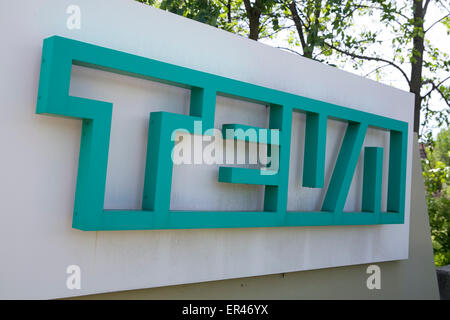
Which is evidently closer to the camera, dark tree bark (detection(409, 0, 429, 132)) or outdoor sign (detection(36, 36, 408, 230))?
outdoor sign (detection(36, 36, 408, 230))

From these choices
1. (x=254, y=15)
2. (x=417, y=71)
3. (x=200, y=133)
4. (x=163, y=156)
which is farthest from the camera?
(x=417, y=71)

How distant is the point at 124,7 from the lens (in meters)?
2.71

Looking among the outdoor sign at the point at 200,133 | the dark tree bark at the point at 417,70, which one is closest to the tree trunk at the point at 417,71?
the dark tree bark at the point at 417,70

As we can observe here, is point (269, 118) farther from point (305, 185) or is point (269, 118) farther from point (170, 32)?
point (170, 32)

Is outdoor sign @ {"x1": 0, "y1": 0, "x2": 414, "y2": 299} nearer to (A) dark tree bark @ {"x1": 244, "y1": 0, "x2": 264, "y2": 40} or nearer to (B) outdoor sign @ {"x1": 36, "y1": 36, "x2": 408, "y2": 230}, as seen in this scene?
(B) outdoor sign @ {"x1": 36, "y1": 36, "x2": 408, "y2": 230}

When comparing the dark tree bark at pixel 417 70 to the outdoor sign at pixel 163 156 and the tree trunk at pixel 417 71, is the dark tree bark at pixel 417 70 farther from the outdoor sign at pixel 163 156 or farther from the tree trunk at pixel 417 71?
the outdoor sign at pixel 163 156

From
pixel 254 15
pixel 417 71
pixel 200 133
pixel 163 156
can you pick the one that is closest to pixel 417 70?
pixel 417 71

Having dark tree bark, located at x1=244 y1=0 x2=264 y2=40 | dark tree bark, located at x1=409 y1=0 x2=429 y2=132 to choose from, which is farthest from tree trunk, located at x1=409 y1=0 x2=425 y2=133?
dark tree bark, located at x1=244 y1=0 x2=264 y2=40

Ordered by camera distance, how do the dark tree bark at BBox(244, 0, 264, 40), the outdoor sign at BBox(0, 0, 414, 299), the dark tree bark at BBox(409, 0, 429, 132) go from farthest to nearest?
the dark tree bark at BBox(409, 0, 429, 132) → the dark tree bark at BBox(244, 0, 264, 40) → the outdoor sign at BBox(0, 0, 414, 299)

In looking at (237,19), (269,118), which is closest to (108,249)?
(269,118)

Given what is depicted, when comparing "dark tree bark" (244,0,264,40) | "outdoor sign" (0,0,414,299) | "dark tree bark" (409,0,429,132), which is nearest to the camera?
"outdoor sign" (0,0,414,299)

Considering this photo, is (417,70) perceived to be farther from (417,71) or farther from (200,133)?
(200,133)

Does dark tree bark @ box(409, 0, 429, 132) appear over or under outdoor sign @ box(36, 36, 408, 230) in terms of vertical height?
over

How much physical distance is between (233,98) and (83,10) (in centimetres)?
116
